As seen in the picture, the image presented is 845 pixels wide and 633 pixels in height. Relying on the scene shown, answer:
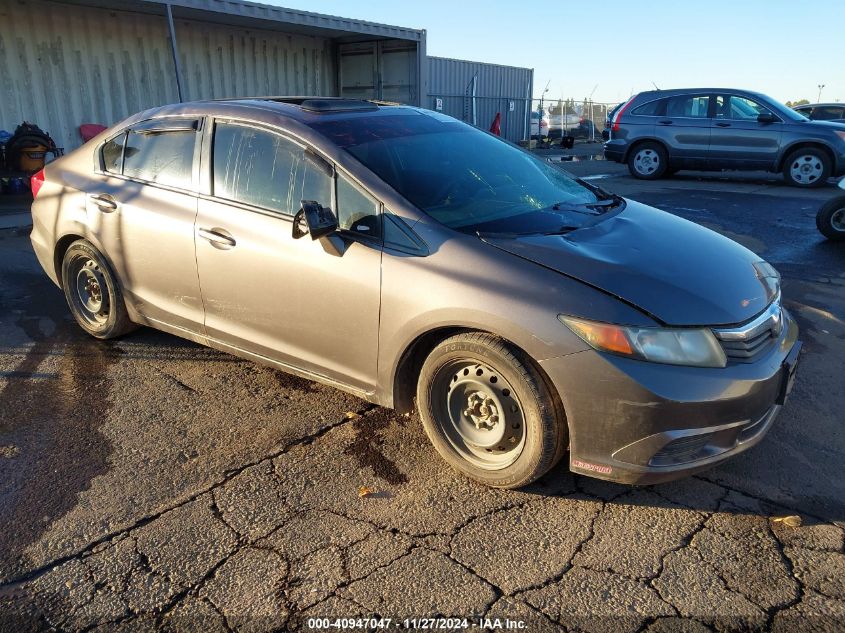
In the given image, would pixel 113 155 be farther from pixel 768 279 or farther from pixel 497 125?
pixel 497 125

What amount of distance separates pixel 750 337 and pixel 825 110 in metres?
17.8

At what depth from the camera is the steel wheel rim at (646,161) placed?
13.6 meters

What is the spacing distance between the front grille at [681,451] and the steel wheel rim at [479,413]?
559 mm

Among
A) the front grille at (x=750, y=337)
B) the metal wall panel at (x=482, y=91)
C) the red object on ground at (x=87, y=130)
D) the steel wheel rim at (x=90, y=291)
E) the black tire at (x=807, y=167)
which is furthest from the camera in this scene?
the metal wall panel at (x=482, y=91)

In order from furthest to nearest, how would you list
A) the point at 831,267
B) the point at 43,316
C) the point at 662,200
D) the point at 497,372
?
the point at 662,200, the point at 831,267, the point at 43,316, the point at 497,372

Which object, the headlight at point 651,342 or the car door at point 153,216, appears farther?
the car door at point 153,216

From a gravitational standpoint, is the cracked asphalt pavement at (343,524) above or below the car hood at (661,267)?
below

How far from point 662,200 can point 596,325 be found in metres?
9.11

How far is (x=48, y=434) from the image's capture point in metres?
3.53

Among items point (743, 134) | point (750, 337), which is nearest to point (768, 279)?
point (750, 337)

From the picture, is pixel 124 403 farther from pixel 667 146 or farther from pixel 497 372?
pixel 667 146

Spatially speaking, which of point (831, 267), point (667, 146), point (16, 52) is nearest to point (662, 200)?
point (667, 146)

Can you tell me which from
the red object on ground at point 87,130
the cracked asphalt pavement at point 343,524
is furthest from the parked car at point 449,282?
the red object on ground at point 87,130

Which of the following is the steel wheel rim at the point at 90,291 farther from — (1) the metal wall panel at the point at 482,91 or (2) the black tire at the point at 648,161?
(1) the metal wall panel at the point at 482,91
